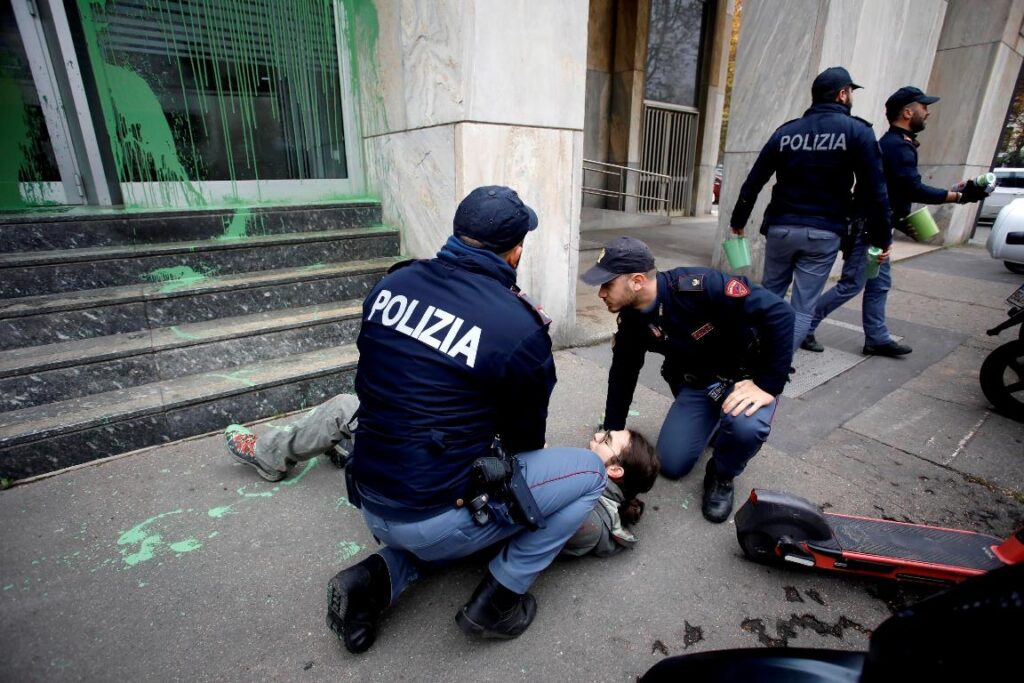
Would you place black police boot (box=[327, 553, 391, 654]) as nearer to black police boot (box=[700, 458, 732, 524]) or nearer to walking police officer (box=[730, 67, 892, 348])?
black police boot (box=[700, 458, 732, 524])

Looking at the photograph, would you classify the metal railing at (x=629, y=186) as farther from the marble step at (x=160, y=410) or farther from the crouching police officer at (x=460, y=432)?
the crouching police officer at (x=460, y=432)

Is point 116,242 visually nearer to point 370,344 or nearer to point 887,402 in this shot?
point 370,344

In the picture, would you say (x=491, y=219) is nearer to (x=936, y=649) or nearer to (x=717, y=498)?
(x=936, y=649)

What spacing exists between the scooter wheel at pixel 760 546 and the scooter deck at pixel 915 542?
0.24m

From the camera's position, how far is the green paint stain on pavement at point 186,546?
2195 millimetres

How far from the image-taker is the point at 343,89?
4.63m

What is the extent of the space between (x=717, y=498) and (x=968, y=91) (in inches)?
425

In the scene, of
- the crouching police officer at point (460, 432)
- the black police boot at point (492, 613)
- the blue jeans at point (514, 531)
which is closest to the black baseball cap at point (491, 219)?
the crouching police officer at point (460, 432)

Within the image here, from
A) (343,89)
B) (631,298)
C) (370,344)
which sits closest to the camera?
(370,344)

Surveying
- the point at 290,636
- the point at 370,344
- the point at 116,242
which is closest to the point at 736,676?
the point at 370,344

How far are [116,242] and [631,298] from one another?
348cm

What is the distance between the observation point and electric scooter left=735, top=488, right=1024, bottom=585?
1875 mm

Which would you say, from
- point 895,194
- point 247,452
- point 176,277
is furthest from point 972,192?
point 176,277

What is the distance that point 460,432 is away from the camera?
1.62 m
